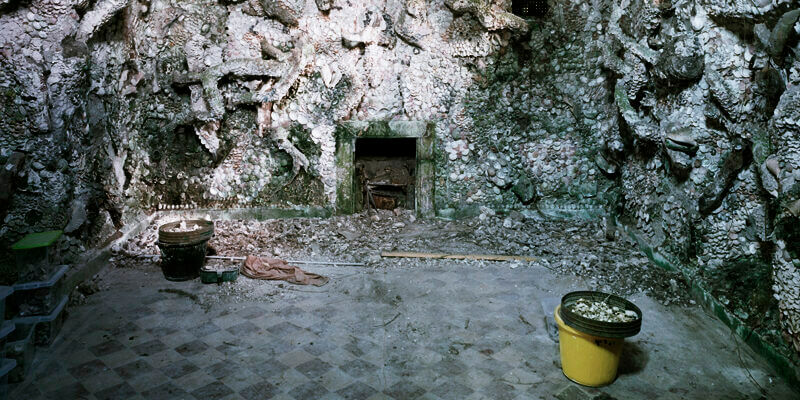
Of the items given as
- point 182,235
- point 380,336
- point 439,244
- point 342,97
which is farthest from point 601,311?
point 342,97

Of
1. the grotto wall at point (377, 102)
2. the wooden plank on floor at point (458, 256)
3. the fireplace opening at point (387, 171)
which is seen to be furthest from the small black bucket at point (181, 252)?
the fireplace opening at point (387, 171)

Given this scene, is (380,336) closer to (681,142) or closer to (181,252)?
(181,252)

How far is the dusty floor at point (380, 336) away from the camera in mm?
4262

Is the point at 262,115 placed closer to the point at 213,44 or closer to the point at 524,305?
the point at 213,44

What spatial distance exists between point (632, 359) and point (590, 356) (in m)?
0.86

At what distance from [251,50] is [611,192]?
23.8ft

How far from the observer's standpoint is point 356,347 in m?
4.95

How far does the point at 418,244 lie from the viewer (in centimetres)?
819

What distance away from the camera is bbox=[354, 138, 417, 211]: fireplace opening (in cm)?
1006

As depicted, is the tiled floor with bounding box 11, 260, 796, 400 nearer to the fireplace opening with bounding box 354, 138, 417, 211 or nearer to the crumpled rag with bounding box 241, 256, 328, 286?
the crumpled rag with bounding box 241, 256, 328, 286

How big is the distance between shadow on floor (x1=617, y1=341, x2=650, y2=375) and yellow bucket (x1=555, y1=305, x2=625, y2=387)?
310mm

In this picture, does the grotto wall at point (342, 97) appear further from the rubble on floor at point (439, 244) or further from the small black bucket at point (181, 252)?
the small black bucket at point (181, 252)

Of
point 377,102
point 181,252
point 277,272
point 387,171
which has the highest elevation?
point 377,102

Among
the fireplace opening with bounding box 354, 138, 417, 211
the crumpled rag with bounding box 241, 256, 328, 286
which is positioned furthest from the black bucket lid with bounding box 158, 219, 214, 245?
the fireplace opening with bounding box 354, 138, 417, 211
